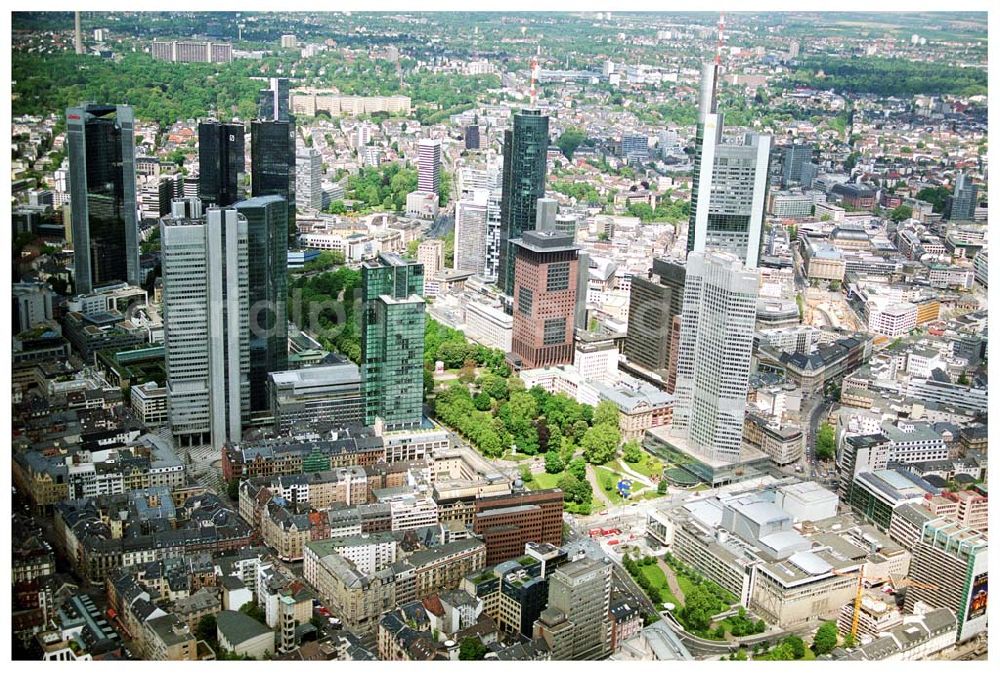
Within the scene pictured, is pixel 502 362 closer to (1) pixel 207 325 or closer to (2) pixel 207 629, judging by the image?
(1) pixel 207 325

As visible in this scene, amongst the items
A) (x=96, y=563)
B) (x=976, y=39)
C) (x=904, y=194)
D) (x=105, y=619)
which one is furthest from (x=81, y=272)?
(x=904, y=194)

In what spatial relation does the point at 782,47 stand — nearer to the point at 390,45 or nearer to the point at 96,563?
the point at 390,45

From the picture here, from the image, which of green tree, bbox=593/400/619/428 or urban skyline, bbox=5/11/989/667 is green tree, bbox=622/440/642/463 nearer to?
urban skyline, bbox=5/11/989/667

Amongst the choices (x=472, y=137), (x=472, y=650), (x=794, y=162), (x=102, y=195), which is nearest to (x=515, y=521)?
(x=472, y=650)

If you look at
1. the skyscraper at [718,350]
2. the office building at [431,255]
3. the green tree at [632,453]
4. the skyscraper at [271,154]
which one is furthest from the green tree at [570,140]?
the green tree at [632,453]

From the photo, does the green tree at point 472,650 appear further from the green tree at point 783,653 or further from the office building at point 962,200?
the office building at point 962,200

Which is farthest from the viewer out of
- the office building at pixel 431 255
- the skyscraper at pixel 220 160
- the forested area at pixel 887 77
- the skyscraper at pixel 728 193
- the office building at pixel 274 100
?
the office building at pixel 274 100

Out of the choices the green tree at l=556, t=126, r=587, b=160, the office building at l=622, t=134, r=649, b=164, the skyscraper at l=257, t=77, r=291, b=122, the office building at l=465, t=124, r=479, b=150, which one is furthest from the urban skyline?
the office building at l=622, t=134, r=649, b=164
